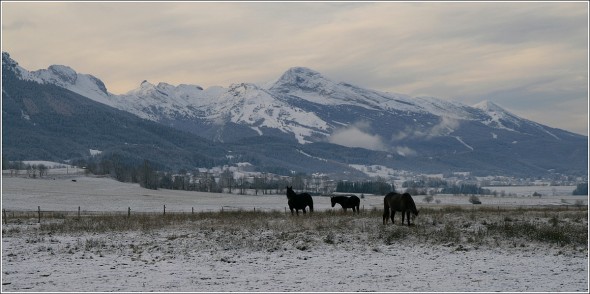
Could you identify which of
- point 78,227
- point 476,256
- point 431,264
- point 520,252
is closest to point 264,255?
point 431,264

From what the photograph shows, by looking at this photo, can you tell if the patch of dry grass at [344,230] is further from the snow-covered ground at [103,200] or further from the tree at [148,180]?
the tree at [148,180]

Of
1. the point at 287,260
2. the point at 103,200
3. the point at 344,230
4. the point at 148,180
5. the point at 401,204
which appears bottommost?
the point at 103,200

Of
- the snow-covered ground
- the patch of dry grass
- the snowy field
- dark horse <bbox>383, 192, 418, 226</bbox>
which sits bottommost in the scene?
the snow-covered ground

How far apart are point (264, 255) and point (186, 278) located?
5.14 meters

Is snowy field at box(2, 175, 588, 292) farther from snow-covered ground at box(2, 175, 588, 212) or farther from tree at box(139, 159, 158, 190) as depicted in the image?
tree at box(139, 159, 158, 190)

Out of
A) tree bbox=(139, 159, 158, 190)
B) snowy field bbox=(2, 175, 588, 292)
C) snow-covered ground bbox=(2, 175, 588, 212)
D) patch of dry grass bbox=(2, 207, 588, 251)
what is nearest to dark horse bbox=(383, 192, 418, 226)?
patch of dry grass bbox=(2, 207, 588, 251)

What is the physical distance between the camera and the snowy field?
21297mm

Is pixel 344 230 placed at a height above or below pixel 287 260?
above

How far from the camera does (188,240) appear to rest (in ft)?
99.6

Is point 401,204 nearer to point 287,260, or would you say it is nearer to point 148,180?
point 287,260

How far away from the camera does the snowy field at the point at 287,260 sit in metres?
21.3

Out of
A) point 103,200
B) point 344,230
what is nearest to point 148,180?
point 103,200

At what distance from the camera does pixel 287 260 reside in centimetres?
2588

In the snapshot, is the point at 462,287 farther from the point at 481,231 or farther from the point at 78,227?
the point at 78,227
